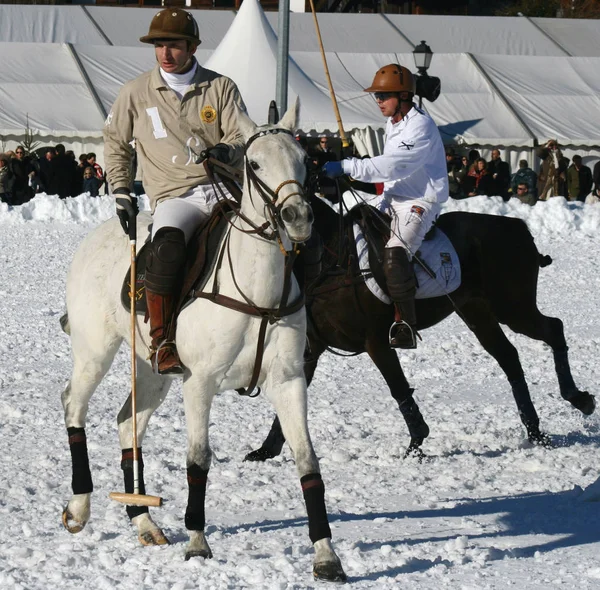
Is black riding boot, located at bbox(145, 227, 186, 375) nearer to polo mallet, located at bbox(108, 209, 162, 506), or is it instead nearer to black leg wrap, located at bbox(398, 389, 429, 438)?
polo mallet, located at bbox(108, 209, 162, 506)

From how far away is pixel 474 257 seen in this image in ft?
31.4

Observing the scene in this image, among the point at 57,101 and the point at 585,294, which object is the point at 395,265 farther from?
the point at 57,101

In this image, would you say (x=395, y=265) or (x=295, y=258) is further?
(x=395, y=265)

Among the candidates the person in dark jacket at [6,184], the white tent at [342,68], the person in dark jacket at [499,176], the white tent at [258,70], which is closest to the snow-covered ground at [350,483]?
the person in dark jacket at [6,184]

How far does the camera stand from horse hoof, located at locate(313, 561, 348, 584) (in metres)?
5.90

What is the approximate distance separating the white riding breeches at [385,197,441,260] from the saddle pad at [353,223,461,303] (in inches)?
6.6

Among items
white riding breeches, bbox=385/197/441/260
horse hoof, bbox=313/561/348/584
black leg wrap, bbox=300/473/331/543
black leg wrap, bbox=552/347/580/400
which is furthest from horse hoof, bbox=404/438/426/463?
horse hoof, bbox=313/561/348/584

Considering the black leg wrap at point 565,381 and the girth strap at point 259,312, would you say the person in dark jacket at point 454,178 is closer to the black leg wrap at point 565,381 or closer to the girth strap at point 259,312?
the black leg wrap at point 565,381

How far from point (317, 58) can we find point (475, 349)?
20.6 m

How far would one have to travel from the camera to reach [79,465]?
7.11m

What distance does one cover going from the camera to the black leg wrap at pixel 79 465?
7.04m

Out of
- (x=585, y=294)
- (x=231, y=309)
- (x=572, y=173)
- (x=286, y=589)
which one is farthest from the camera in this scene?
(x=572, y=173)

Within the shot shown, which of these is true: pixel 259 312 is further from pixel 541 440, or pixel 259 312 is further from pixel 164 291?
pixel 541 440

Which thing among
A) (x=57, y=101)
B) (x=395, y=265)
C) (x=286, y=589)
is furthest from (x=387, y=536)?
(x=57, y=101)
